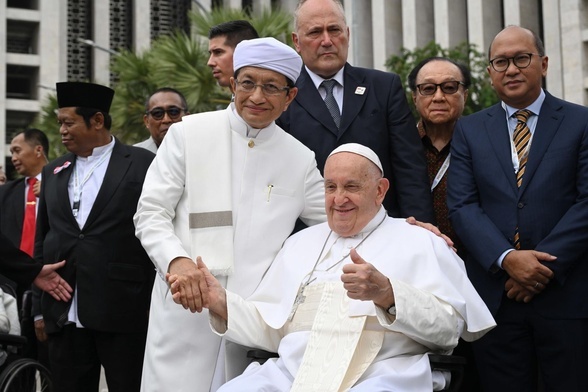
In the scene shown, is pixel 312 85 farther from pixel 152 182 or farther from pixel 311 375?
pixel 311 375

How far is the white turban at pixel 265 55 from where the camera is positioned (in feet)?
18.3

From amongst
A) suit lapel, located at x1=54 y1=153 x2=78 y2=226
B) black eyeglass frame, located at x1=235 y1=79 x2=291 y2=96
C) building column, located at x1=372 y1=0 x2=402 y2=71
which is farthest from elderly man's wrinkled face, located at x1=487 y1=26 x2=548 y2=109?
building column, located at x1=372 y1=0 x2=402 y2=71

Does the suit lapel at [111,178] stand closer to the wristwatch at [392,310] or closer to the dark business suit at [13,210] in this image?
the dark business suit at [13,210]

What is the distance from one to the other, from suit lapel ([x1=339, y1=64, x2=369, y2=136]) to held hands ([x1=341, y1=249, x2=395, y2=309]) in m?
1.55

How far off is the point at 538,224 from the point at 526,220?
7 centimetres

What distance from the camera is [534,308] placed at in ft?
19.1

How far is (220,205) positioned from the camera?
18.4ft

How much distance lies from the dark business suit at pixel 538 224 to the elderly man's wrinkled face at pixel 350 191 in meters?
0.74

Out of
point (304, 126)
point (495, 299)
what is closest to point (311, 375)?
point (495, 299)

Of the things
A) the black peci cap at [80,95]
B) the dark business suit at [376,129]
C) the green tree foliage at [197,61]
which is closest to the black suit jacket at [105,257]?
the black peci cap at [80,95]

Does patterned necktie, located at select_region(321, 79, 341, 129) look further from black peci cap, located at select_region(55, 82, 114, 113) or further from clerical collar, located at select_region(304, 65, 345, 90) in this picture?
black peci cap, located at select_region(55, 82, 114, 113)

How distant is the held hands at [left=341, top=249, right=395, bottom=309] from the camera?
4.82 meters

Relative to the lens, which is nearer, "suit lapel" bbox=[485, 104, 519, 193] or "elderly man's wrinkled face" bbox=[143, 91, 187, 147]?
"suit lapel" bbox=[485, 104, 519, 193]

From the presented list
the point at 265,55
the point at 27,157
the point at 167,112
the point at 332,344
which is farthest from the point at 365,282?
the point at 27,157
